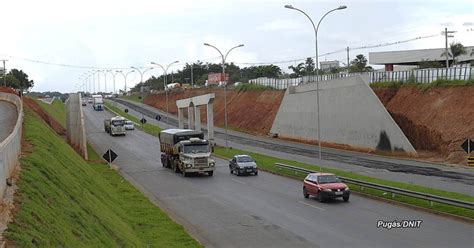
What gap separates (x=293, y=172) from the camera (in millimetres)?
42031

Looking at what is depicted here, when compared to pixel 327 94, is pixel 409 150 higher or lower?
lower

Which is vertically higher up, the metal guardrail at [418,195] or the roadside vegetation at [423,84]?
the roadside vegetation at [423,84]

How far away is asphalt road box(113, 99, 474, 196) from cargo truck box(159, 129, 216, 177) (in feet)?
35.0

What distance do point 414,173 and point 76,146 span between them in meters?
28.7

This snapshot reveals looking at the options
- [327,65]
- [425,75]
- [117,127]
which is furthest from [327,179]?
[327,65]

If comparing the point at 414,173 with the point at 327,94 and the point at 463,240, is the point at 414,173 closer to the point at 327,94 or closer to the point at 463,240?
the point at 463,240

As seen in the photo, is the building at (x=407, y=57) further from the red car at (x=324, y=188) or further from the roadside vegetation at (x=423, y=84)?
the red car at (x=324, y=188)

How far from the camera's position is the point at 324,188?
94.9 ft

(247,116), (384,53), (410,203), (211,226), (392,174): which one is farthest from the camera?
(384,53)

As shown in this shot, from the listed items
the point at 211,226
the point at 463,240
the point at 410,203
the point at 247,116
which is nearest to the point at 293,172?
the point at 410,203

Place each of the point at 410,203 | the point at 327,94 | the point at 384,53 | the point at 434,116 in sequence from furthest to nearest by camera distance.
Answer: the point at 384,53, the point at 327,94, the point at 434,116, the point at 410,203

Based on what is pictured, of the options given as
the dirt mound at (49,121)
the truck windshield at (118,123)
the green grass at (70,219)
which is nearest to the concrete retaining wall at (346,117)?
the truck windshield at (118,123)

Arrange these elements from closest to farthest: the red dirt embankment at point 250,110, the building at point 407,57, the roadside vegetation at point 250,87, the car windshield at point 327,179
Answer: the car windshield at point 327,179 < the red dirt embankment at point 250,110 < the roadside vegetation at point 250,87 < the building at point 407,57

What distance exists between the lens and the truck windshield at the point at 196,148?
43.0m
